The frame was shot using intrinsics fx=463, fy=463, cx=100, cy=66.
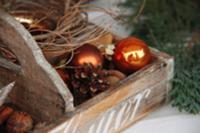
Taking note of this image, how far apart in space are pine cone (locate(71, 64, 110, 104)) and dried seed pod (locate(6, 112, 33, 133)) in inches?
→ 4.5

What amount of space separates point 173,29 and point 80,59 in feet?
1.35

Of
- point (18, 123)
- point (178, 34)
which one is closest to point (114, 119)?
point (18, 123)

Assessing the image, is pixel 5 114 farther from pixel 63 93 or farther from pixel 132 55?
pixel 132 55

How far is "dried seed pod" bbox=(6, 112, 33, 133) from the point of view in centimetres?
83

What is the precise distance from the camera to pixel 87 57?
943 mm

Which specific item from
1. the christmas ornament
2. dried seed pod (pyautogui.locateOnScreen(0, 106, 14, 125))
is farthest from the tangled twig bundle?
dried seed pod (pyautogui.locateOnScreen(0, 106, 14, 125))

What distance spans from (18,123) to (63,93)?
103 millimetres

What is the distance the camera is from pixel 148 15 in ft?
4.24

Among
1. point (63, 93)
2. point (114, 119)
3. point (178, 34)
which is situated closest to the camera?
point (63, 93)

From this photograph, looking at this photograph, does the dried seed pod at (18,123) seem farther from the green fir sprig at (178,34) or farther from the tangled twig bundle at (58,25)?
the green fir sprig at (178,34)

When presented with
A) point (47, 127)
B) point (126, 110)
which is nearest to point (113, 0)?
point (126, 110)

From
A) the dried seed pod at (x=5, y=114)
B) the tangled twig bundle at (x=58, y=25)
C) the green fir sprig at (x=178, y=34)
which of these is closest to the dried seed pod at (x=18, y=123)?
the dried seed pod at (x=5, y=114)

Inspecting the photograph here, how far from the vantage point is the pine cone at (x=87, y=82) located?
0.90 m

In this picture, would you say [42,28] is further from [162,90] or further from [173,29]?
[173,29]
